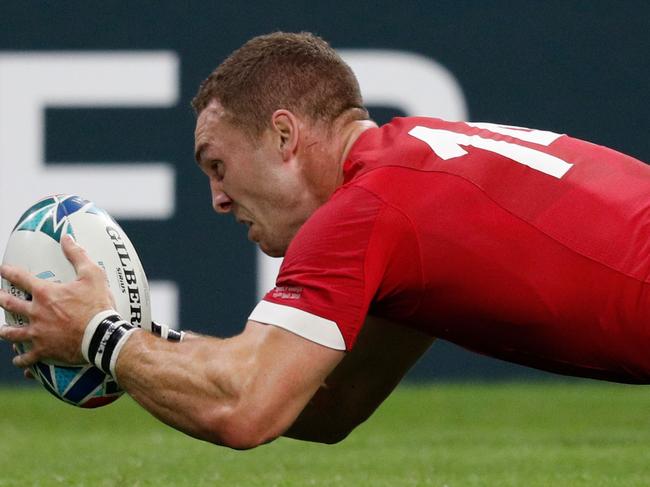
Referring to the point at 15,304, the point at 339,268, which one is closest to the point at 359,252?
the point at 339,268

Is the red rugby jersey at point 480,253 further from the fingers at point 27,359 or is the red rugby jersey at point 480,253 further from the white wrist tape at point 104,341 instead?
the fingers at point 27,359

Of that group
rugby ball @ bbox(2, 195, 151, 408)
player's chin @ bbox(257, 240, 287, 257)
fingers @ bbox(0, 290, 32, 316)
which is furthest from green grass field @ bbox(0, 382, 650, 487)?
fingers @ bbox(0, 290, 32, 316)

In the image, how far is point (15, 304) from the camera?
360 cm

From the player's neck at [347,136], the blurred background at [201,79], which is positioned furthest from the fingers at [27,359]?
the blurred background at [201,79]

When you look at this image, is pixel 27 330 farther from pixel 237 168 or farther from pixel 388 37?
pixel 388 37

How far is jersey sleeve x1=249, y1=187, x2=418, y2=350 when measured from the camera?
3.39 m

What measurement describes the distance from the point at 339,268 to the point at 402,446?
404cm

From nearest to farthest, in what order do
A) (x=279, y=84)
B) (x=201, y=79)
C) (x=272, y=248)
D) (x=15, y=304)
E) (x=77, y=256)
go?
(x=15, y=304) < (x=77, y=256) < (x=279, y=84) < (x=272, y=248) < (x=201, y=79)

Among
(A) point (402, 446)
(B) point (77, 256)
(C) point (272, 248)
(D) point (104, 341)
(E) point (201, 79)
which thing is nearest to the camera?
(D) point (104, 341)

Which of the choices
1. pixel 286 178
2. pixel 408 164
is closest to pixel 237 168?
pixel 286 178

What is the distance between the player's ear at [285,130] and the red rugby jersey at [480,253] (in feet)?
0.64

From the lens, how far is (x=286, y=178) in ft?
12.9

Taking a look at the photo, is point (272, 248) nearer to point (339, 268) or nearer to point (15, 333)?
point (339, 268)

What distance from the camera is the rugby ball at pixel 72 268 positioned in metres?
3.77
